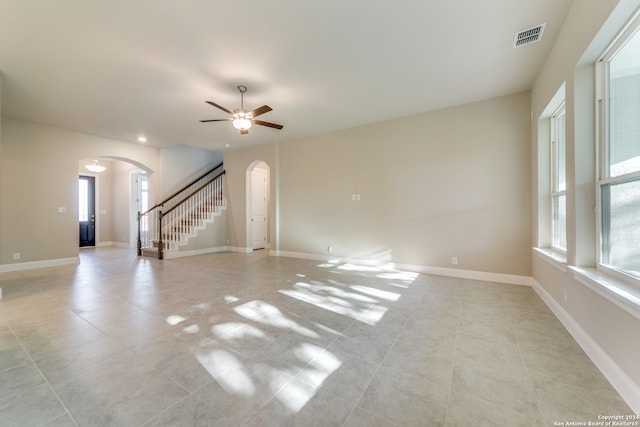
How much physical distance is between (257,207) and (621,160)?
299 inches

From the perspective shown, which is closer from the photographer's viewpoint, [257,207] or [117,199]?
[257,207]

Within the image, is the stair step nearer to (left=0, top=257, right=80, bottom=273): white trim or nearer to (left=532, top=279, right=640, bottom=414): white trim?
(left=0, top=257, right=80, bottom=273): white trim

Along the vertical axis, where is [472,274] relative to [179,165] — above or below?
below

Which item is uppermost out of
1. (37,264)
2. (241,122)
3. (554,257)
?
(241,122)

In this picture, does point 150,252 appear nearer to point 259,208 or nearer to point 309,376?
point 259,208

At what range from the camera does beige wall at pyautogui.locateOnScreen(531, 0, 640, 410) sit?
1.65 m

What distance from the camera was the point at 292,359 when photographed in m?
2.01

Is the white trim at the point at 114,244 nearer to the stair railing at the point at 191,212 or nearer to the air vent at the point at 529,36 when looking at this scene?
the stair railing at the point at 191,212

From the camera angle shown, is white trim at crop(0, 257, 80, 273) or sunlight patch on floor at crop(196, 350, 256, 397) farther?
white trim at crop(0, 257, 80, 273)

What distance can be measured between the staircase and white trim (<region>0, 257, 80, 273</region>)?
1430 mm

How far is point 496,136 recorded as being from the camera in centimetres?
414

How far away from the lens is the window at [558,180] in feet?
10.3

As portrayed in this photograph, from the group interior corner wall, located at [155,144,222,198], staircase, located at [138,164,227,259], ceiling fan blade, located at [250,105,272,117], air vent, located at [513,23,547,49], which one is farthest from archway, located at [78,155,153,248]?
air vent, located at [513,23,547,49]

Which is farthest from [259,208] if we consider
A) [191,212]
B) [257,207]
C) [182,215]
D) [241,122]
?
[241,122]
